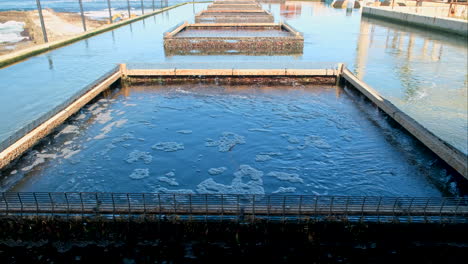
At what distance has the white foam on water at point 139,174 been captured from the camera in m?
17.6

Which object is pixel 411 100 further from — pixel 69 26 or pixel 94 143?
pixel 69 26

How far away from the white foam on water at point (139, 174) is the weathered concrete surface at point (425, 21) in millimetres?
61962

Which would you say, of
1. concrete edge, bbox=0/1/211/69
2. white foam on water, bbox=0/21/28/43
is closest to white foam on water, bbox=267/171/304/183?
concrete edge, bbox=0/1/211/69

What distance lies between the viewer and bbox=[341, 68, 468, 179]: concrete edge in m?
17.1

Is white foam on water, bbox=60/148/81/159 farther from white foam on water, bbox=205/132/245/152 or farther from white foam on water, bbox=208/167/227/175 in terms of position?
white foam on water, bbox=208/167/227/175

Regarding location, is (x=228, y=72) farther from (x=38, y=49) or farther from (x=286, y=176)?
(x=38, y=49)

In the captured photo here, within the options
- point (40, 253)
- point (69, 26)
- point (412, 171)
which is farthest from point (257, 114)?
point (69, 26)

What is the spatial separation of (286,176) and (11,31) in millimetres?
73754

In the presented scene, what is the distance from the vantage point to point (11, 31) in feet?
231

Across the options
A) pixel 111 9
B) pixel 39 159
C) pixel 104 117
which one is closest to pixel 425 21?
pixel 104 117

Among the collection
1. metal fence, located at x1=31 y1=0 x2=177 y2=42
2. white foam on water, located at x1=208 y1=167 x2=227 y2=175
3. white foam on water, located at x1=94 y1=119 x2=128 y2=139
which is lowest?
white foam on water, located at x1=208 y1=167 x2=227 y2=175

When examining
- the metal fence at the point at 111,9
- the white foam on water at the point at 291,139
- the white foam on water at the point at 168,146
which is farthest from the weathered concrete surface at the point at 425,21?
the metal fence at the point at 111,9

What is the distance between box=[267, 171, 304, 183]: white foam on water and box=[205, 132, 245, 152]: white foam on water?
3457 millimetres

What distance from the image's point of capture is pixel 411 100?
29844 millimetres
